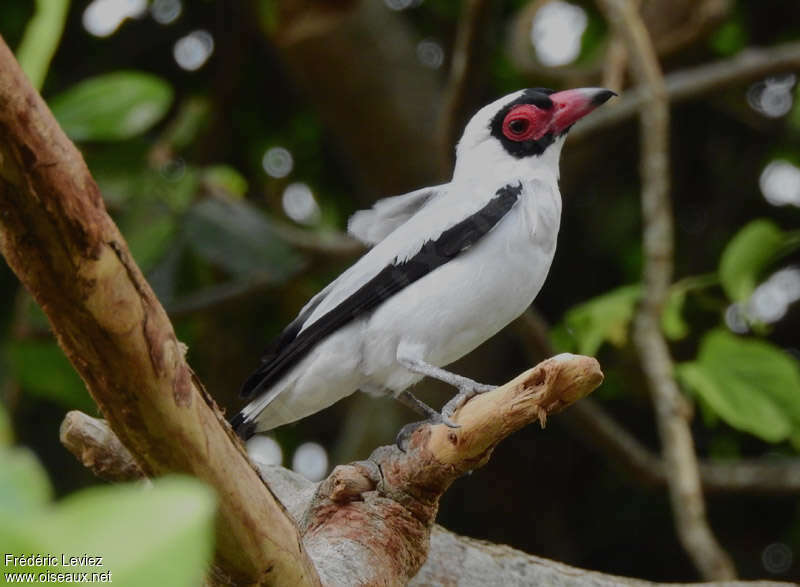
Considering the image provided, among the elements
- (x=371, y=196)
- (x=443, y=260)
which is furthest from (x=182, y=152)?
(x=443, y=260)

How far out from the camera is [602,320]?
13.3 feet

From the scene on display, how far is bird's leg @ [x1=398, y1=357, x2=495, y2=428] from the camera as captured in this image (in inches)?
105

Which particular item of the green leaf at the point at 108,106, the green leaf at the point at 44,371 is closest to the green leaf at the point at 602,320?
the green leaf at the point at 108,106

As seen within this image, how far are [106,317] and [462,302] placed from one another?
60.5 inches

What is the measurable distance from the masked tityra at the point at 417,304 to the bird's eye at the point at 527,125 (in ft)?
1.01

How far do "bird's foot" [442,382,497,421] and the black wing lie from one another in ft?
1.42

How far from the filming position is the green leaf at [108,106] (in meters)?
4.45

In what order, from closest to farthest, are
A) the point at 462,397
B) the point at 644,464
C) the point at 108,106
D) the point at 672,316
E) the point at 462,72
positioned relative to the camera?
the point at 462,397 < the point at 672,316 < the point at 108,106 < the point at 462,72 < the point at 644,464

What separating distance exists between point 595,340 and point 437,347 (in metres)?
1.05

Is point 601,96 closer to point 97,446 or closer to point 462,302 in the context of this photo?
point 462,302

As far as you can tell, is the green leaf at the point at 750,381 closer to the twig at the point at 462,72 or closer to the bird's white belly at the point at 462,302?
the bird's white belly at the point at 462,302

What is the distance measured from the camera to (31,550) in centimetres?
61

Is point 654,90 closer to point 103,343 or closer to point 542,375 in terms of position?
point 542,375

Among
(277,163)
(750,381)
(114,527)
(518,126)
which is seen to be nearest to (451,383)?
(518,126)
